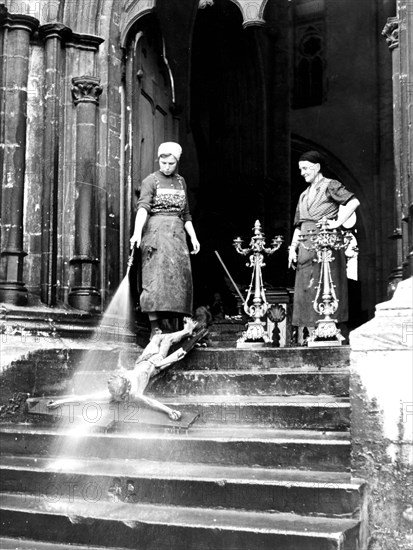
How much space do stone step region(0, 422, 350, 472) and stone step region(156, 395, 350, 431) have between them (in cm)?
10

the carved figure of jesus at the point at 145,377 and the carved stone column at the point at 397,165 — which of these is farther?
the carved stone column at the point at 397,165

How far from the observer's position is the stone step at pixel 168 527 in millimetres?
4652

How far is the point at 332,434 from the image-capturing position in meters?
5.62

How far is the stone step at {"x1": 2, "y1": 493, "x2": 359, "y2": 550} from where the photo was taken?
465cm

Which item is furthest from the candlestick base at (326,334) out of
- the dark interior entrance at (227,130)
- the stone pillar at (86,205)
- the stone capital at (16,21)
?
the dark interior entrance at (227,130)

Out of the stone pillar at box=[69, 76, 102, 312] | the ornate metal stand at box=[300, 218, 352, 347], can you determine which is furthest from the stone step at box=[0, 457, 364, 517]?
the stone pillar at box=[69, 76, 102, 312]

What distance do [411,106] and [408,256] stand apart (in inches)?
50.7

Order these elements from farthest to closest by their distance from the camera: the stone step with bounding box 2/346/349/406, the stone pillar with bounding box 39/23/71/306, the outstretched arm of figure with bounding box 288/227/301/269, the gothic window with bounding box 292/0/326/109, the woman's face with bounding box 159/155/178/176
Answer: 1. the gothic window with bounding box 292/0/326/109
2. the stone pillar with bounding box 39/23/71/306
3. the outstretched arm of figure with bounding box 288/227/301/269
4. the woman's face with bounding box 159/155/178/176
5. the stone step with bounding box 2/346/349/406

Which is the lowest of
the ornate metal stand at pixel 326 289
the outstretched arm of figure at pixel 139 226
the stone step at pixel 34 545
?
the stone step at pixel 34 545

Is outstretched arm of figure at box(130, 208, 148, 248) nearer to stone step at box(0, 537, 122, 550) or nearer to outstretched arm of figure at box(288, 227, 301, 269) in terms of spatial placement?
outstretched arm of figure at box(288, 227, 301, 269)

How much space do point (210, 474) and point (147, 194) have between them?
3317 millimetres

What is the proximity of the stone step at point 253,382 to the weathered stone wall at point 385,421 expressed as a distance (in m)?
1.18

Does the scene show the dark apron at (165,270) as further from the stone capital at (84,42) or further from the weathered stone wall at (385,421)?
the weathered stone wall at (385,421)

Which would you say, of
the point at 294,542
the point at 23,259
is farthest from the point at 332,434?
the point at 23,259
